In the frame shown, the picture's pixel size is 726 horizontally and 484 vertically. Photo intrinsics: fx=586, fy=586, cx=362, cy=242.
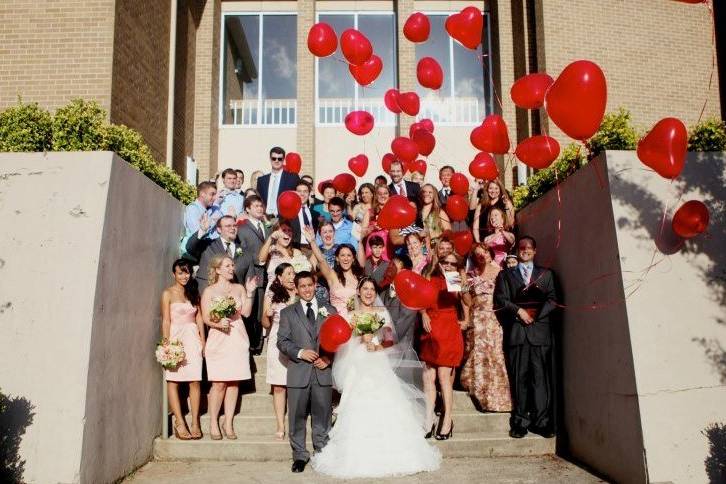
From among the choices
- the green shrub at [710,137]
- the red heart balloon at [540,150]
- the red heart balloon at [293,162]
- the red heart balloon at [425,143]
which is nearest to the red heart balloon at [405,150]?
the red heart balloon at [425,143]

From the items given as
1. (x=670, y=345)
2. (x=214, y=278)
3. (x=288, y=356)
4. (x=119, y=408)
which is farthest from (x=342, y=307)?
(x=670, y=345)

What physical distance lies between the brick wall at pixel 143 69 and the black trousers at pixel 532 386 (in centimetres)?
737

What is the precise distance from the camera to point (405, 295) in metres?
5.63

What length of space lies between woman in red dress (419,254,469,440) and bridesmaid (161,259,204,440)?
2.40 metres

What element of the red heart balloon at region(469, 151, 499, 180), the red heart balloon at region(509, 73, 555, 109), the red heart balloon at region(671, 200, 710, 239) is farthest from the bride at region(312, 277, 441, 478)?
the red heart balloon at region(671, 200, 710, 239)

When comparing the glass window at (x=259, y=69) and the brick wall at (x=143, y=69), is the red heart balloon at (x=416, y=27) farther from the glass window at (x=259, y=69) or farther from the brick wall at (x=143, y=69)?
the glass window at (x=259, y=69)

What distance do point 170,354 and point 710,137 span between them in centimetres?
560

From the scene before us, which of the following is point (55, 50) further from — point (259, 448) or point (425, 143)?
point (259, 448)

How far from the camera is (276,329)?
249 inches

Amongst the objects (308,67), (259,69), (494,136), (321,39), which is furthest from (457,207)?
(259,69)

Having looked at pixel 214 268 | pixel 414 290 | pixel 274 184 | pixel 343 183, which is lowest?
pixel 414 290

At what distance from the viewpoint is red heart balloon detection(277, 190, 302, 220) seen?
286 inches

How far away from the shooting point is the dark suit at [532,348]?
6195 mm

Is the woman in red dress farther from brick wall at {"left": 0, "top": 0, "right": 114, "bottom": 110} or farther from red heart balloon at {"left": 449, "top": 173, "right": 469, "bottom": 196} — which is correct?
brick wall at {"left": 0, "top": 0, "right": 114, "bottom": 110}
